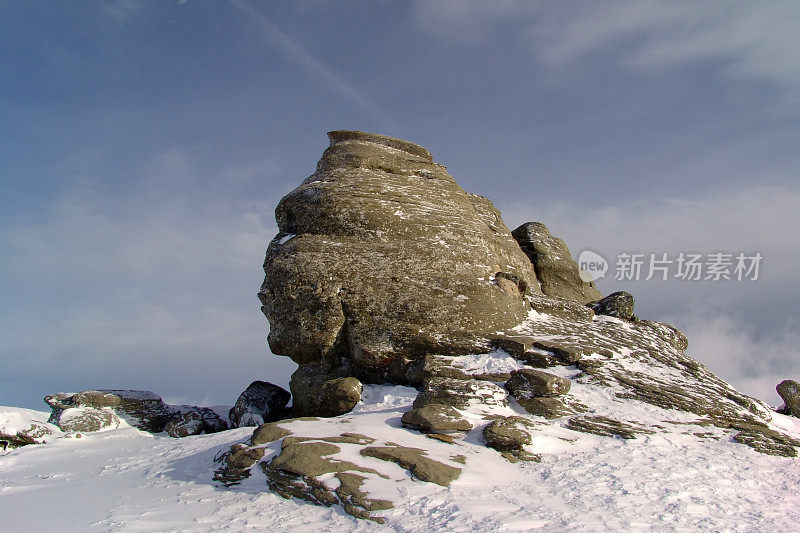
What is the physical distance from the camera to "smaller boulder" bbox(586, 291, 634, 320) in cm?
2089

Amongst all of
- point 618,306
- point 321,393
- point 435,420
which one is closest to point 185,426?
point 321,393

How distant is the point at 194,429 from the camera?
1658cm

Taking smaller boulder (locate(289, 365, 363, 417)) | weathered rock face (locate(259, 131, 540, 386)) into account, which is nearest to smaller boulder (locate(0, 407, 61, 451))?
weathered rock face (locate(259, 131, 540, 386))

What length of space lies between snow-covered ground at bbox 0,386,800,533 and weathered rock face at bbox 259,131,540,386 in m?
3.25

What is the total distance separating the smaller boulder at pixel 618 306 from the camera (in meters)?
20.9

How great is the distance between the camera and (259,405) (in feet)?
56.6

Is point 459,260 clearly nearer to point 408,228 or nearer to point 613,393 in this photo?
point 408,228

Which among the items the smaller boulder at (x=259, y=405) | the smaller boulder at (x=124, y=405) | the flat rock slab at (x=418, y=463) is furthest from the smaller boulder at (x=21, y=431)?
the flat rock slab at (x=418, y=463)

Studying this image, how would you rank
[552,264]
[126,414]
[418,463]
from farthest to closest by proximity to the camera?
[552,264], [126,414], [418,463]

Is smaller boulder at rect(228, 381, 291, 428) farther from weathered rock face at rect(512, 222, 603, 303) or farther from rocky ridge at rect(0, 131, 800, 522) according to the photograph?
weathered rock face at rect(512, 222, 603, 303)

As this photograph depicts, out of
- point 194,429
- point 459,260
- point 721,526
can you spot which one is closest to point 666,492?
point 721,526

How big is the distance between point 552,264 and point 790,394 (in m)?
10.1

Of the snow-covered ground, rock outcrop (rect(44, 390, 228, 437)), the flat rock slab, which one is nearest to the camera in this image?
the snow-covered ground

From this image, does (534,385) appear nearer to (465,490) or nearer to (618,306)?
(465,490)
